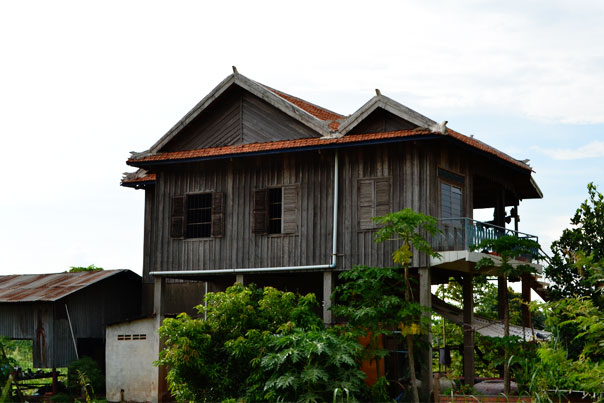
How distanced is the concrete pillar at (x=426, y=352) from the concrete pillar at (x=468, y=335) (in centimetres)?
180

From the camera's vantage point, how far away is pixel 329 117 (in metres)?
25.4

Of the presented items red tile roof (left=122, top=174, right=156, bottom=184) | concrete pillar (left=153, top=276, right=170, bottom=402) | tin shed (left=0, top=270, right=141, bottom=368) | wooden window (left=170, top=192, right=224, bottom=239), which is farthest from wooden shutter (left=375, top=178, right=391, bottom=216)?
tin shed (left=0, top=270, right=141, bottom=368)

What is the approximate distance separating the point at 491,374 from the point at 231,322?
13.0 m

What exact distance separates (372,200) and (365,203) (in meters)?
0.20

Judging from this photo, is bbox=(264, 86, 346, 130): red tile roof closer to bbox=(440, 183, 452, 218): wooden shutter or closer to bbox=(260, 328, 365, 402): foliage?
bbox=(440, 183, 452, 218): wooden shutter

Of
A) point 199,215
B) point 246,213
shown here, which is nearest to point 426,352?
point 246,213

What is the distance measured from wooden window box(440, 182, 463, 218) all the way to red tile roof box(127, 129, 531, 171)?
4.02 feet

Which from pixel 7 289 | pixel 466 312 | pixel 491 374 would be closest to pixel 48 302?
pixel 7 289

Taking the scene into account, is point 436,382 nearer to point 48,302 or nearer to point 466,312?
point 466,312

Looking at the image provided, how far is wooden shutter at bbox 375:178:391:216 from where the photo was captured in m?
21.5

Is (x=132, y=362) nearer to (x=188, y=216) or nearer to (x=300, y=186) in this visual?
(x=188, y=216)

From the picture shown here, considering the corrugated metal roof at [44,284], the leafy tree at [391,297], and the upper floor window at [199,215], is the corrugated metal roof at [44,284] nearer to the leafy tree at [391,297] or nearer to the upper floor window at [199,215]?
the upper floor window at [199,215]

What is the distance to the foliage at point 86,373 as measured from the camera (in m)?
24.6

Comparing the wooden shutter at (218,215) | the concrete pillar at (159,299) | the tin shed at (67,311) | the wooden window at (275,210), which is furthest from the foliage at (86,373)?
the wooden window at (275,210)
